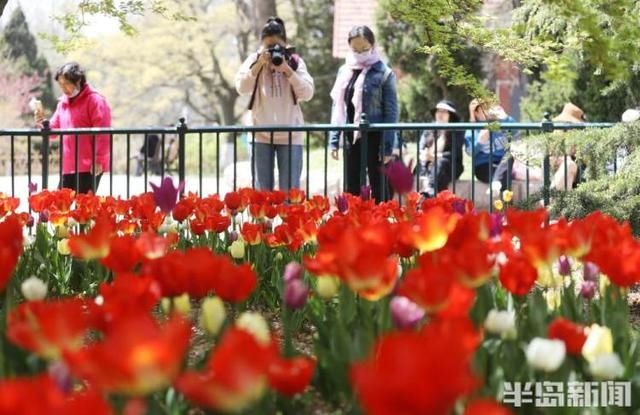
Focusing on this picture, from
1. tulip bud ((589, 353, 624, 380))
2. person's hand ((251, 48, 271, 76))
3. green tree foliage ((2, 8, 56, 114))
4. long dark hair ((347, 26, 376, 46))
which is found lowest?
tulip bud ((589, 353, 624, 380))

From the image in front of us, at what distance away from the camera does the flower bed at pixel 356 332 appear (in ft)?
3.86

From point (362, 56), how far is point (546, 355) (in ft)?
21.8

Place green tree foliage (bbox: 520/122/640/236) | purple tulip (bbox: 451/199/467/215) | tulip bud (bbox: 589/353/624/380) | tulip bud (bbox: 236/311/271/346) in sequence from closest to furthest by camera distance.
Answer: tulip bud (bbox: 236/311/271/346), tulip bud (bbox: 589/353/624/380), purple tulip (bbox: 451/199/467/215), green tree foliage (bbox: 520/122/640/236)

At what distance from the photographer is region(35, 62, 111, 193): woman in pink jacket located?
8.32 meters

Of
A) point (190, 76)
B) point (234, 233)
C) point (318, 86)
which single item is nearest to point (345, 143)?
point (234, 233)

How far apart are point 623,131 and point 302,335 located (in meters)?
2.26

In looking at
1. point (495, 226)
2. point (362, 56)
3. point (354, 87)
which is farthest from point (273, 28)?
point (495, 226)

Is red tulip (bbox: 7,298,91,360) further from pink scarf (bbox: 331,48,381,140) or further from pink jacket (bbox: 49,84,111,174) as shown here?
pink jacket (bbox: 49,84,111,174)

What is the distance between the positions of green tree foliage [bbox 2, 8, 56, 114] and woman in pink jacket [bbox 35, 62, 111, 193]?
29222mm

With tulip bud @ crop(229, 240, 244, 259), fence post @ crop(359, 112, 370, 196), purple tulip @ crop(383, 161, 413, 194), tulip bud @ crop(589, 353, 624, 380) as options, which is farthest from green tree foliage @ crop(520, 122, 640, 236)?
fence post @ crop(359, 112, 370, 196)

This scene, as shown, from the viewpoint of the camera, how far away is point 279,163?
811 centimetres

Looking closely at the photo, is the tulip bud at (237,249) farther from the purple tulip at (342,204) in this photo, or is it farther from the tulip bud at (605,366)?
the tulip bud at (605,366)

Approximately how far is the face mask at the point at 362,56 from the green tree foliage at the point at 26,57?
3049 centimetres

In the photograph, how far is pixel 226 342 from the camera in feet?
4.11
